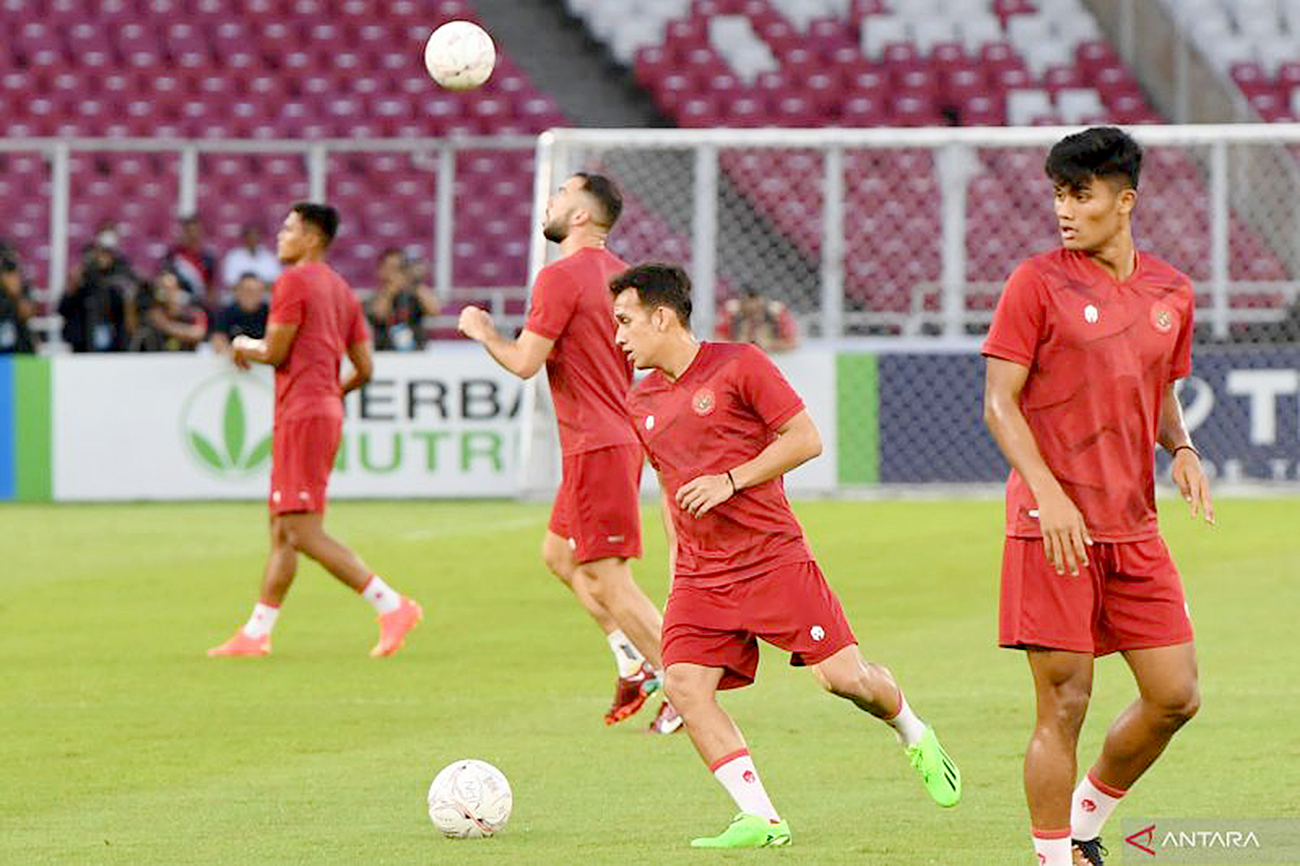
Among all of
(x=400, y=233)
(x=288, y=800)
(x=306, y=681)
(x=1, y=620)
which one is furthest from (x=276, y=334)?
(x=400, y=233)

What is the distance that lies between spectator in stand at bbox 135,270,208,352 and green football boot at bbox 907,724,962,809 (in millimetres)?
16734

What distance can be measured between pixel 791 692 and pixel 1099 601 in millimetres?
4707

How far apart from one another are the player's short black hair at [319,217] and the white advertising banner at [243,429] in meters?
9.62

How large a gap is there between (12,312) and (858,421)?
24.5 feet

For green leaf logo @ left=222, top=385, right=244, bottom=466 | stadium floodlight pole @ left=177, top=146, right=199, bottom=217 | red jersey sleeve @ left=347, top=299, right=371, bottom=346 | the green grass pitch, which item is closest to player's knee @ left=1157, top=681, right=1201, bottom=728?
the green grass pitch

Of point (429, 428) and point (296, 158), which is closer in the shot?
point (429, 428)

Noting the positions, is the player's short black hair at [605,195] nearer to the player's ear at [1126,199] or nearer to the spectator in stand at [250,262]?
the player's ear at [1126,199]

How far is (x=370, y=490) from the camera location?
2253 centimetres

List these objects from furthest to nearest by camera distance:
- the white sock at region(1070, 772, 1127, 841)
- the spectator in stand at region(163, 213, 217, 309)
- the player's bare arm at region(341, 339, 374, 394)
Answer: the spectator in stand at region(163, 213, 217, 309), the player's bare arm at region(341, 339, 374, 394), the white sock at region(1070, 772, 1127, 841)

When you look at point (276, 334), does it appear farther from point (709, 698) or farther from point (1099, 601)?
point (1099, 601)

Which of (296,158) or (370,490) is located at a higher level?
(296,158)

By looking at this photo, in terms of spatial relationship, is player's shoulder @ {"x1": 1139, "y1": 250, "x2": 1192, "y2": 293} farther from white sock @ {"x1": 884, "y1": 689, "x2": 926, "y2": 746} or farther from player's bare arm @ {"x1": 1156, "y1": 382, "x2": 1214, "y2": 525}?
white sock @ {"x1": 884, "y1": 689, "x2": 926, "y2": 746}

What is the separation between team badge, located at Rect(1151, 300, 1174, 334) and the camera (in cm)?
669

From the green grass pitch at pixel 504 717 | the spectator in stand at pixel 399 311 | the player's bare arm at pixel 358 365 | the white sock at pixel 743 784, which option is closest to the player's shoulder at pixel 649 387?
the white sock at pixel 743 784
